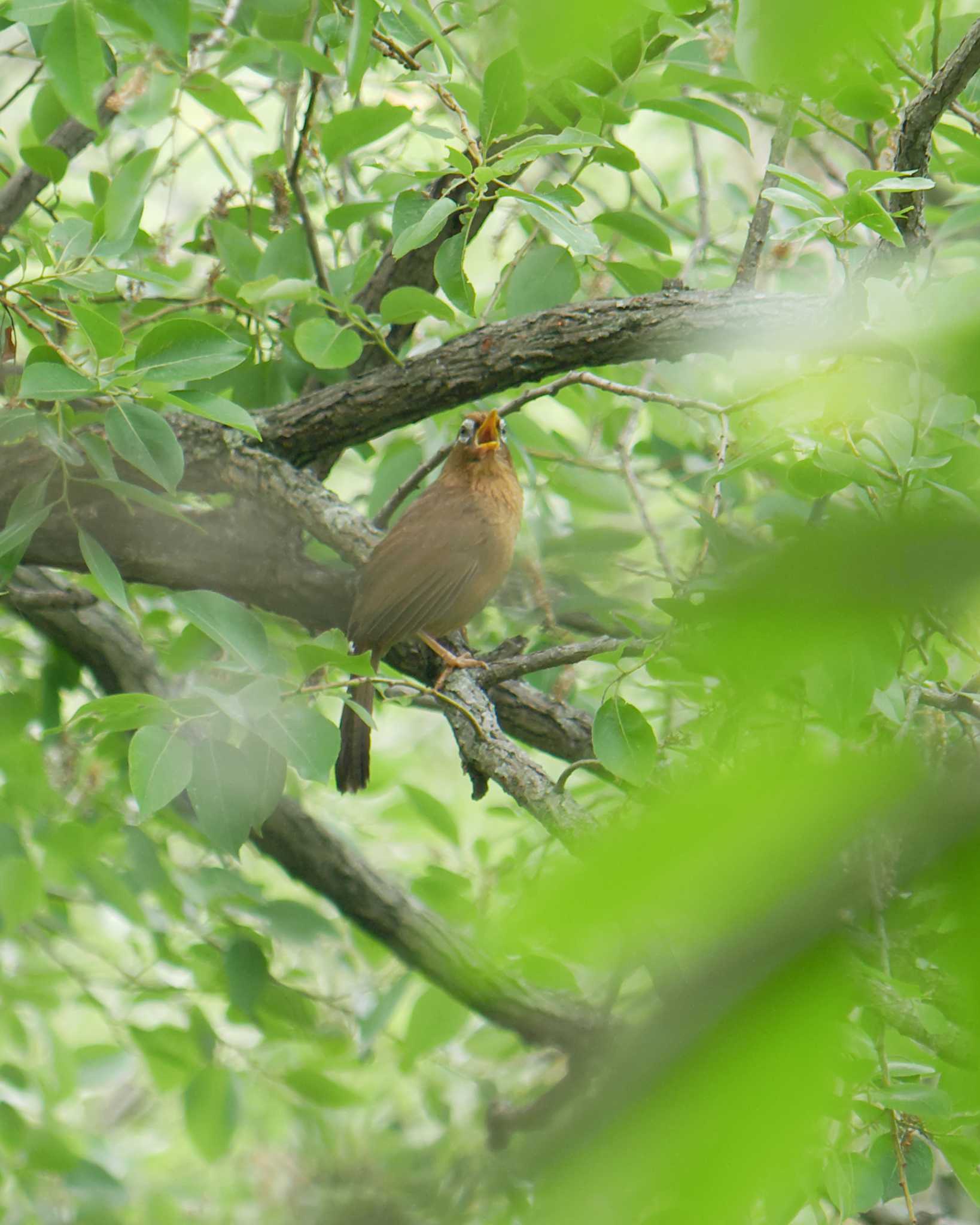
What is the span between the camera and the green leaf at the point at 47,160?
268cm

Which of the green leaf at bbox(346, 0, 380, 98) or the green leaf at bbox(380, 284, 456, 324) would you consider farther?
the green leaf at bbox(380, 284, 456, 324)

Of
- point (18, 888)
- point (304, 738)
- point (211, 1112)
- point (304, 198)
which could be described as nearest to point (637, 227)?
point (304, 198)

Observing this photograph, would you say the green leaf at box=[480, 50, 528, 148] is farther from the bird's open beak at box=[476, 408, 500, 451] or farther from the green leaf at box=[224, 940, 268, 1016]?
the green leaf at box=[224, 940, 268, 1016]

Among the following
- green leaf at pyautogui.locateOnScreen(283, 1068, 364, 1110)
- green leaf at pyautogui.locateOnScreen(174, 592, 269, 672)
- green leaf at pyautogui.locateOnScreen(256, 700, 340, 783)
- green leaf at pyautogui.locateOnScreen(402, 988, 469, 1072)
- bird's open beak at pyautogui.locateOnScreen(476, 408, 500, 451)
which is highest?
green leaf at pyautogui.locateOnScreen(174, 592, 269, 672)

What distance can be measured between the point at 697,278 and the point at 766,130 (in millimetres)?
2337

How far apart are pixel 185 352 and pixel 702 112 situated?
47.7 inches

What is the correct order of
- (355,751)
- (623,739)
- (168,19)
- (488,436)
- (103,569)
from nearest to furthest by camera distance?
(168,19), (623,739), (103,569), (355,751), (488,436)

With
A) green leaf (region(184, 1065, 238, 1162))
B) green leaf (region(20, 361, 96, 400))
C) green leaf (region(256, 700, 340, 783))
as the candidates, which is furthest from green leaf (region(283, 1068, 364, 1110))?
green leaf (region(20, 361, 96, 400))

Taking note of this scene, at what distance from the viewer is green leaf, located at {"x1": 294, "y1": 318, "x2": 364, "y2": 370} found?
2547mm

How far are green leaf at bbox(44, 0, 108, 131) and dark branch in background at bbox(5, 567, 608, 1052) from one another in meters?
1.31

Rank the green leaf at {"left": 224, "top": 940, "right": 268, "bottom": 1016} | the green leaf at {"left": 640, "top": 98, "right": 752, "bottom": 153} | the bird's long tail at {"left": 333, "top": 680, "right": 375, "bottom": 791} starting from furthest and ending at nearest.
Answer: the bird's long tail at {"left": 333, "top": 680, "right": 375, "bottom": 791} → the green leaf at {"left": 224, "top": 940, "right": 268, "bottom": 1016} → the green leaf at {"left": 640, "top": 98, "right": 752, "bottom": 153}

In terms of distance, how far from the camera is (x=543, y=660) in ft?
7.68

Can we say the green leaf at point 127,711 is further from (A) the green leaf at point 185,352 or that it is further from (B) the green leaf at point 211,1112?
(B) the green leaf at point 211,1112

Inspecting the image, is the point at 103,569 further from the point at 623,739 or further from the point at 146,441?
the point at 623,739
